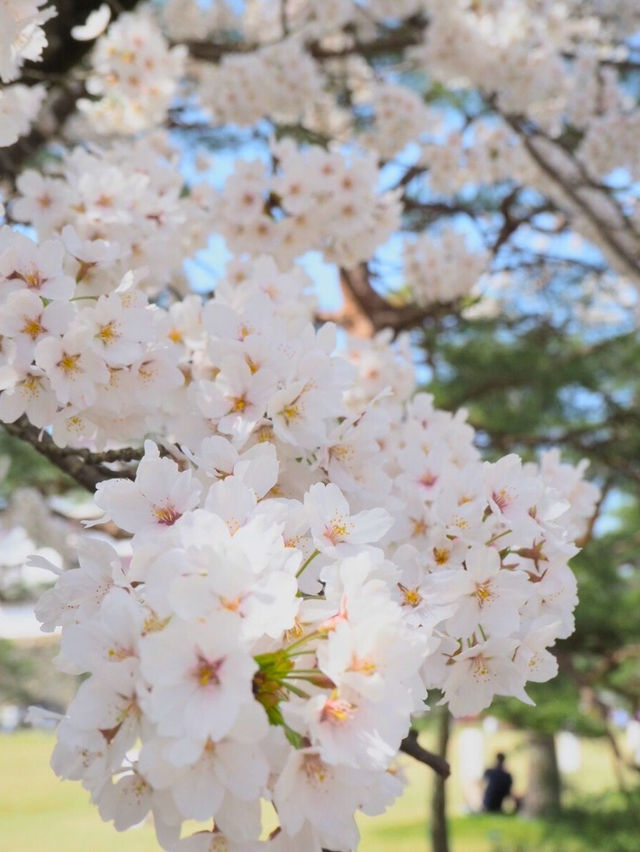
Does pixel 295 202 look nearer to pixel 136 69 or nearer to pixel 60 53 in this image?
pixel 136 69

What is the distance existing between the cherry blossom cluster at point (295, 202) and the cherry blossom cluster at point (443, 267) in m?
1.44

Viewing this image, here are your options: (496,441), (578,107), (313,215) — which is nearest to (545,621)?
(313,215)

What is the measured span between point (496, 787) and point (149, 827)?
3.14m

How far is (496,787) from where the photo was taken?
782 centimetres

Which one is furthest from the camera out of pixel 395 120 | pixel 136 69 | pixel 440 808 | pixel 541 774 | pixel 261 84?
pixel 541 774

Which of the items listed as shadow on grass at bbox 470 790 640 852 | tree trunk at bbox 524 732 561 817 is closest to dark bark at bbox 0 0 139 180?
shadow on grass at bbox 470 790 640 852

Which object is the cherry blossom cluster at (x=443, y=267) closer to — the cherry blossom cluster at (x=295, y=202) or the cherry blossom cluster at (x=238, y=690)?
the cherry blossom cluster at (x=295, y=202)

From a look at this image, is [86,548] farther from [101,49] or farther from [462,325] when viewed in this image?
[462,325]

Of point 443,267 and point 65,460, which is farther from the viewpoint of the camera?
point 443,267

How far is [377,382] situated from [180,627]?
1584mm

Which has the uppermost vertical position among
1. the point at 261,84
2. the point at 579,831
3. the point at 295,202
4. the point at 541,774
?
the point at 295,202

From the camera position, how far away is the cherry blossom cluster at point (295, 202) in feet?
6.89

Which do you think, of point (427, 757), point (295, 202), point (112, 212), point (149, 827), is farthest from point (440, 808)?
point (149, 827)

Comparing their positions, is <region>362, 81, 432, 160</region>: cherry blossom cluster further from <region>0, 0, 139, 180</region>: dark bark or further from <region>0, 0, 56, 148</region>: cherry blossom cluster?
<region>0, 0, 56, 148</region>: cherry blossom cluster
